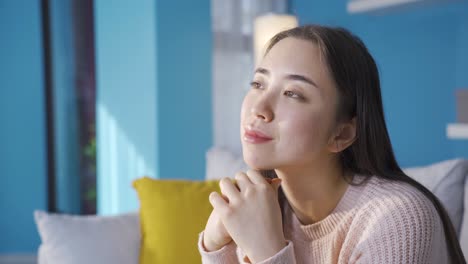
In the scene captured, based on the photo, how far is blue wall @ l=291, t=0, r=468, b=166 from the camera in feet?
11.0

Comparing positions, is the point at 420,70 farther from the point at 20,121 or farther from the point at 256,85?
the point at 20,121

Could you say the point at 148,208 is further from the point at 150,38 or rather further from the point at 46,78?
the point at 46,78

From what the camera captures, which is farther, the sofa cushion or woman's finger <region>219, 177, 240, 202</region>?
the sofa cushion

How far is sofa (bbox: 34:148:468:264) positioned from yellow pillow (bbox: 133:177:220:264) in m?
0.06

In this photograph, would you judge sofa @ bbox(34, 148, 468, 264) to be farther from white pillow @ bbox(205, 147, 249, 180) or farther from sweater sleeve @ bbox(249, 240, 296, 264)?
sweater sleeve @ bbox(249, 240, 296, 264)

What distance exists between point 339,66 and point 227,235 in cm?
39

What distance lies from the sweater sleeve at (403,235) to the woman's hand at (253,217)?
0.15 meters

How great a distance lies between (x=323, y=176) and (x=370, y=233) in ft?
0.57

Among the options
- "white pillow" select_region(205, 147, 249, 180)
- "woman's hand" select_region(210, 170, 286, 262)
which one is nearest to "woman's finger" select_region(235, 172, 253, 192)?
"woman's hand" select_region(210, 170, 286, 262)

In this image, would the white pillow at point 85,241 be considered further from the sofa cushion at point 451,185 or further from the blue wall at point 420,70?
the blue wall at point 420,70

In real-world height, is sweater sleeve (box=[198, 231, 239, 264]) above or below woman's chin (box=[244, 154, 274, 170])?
below

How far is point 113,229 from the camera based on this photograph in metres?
1.84

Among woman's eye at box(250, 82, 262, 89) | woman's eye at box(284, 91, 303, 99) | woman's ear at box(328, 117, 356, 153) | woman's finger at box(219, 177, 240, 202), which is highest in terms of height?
woman's eye at box(250, 82, 262, 89)

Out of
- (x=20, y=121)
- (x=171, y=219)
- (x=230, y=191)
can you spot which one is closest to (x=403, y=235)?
(x=230, y=191)
